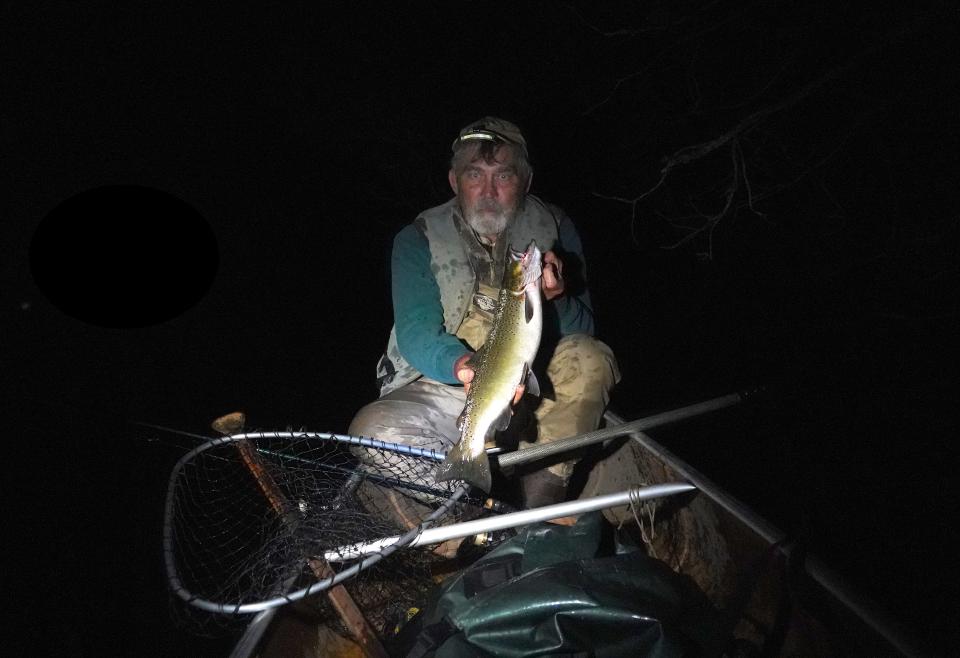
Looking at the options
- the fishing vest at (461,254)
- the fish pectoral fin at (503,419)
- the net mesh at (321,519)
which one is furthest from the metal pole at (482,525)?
the fishing vest at (461,254)

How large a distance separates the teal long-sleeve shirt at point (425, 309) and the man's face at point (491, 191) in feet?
1.58

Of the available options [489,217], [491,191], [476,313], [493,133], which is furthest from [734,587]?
[493,133]

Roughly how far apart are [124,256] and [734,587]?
3388 centimetres

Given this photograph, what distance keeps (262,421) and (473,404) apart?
911cm


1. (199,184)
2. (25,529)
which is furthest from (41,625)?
(199,184)

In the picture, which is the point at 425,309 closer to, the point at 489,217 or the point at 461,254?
the point at 461,254

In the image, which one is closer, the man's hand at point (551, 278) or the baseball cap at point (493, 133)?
the man's hand at point (551, 278)

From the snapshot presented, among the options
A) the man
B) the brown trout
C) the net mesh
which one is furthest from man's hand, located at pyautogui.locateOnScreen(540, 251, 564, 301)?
the net mesh

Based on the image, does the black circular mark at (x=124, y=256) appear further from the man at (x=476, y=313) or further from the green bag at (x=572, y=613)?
the green bag at (x=572, y=613)

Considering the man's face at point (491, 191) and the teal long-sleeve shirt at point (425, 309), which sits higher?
the man's face at point (491, 191)

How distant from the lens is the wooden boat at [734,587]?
178cm

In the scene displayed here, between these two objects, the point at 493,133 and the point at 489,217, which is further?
the point at 489,217

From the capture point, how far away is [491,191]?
12.3 ft

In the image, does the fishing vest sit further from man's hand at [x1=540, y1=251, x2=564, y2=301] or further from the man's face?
man's hand at [x1=540, y1=251, x2=564, y2=301]
